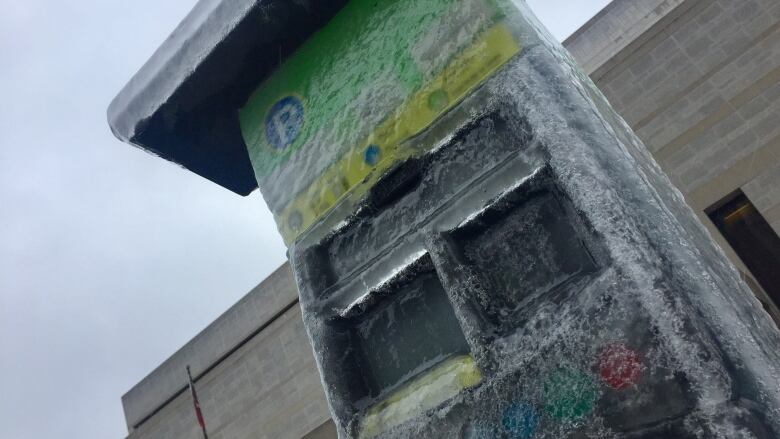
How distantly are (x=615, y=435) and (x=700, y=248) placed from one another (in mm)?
501

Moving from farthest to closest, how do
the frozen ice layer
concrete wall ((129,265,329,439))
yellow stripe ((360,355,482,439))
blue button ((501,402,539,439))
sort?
concrete wall ((129,265,329,439)) < the frozen ice layer < yellow stripe ((360,355,482,439)) < blue button ((501,402,539,439))

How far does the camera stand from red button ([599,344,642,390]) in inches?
41.4

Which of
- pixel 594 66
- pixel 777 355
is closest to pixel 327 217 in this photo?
pixel 777 355

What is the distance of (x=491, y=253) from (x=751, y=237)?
850cm

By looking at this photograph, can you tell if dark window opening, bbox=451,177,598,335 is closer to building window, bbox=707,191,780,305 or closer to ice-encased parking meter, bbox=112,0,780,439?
ice-encased parking meter, bbox=112,0,780,439

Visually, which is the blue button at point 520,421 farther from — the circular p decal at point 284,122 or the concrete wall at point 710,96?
the concrete wall at point 710,96

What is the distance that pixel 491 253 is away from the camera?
55.0 inches

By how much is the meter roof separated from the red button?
150 centimetres

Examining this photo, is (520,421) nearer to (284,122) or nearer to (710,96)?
(284,122)

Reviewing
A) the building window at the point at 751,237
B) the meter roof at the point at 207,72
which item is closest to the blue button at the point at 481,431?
the meter roof at the point at 207,72

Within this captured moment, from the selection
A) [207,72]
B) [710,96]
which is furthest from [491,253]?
[710,96]

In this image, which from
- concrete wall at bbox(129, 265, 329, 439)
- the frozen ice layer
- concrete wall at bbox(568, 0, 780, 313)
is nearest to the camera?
the frozen ice layer

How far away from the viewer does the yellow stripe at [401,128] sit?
1.52m

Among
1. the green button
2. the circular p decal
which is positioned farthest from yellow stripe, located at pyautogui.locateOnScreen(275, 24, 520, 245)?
the green button
